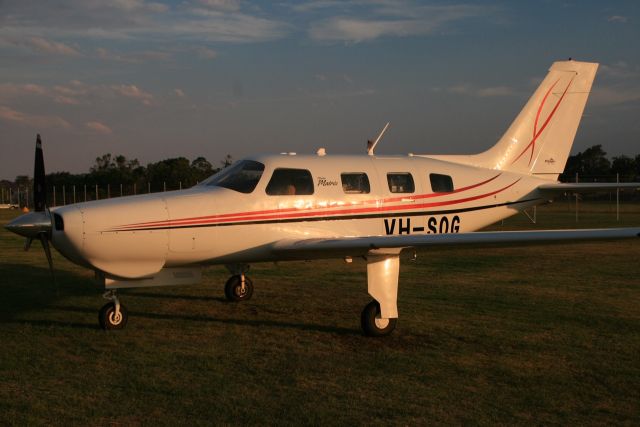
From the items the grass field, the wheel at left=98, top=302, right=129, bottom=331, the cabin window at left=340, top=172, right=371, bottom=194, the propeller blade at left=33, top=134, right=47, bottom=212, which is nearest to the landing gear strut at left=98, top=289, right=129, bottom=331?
the wheel at left=98, top=302, right=129, bottom=331

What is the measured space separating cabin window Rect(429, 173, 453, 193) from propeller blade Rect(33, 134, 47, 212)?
5.83 metres

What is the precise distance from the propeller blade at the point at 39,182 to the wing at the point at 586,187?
329 inches

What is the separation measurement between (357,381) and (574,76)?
8658 millimetres

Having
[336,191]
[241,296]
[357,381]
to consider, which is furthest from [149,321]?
[357,381]

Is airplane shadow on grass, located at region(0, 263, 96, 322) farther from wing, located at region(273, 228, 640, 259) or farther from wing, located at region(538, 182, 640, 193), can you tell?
wing, located at region(538, 182, 640, 193)

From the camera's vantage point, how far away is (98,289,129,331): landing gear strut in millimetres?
8422

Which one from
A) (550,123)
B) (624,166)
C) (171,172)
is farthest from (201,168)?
(550,123)

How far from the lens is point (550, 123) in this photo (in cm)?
1199

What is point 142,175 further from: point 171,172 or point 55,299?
point 55,299

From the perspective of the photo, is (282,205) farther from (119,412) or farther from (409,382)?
(119,412)

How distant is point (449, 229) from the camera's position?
10.1 meters

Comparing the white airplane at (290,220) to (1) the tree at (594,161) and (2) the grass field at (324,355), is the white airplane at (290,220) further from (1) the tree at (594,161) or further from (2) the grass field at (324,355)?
(1) the tree at (594,161)

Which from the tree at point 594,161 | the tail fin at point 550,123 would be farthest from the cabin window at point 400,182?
the tree at point 594,161

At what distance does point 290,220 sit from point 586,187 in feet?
17.9
